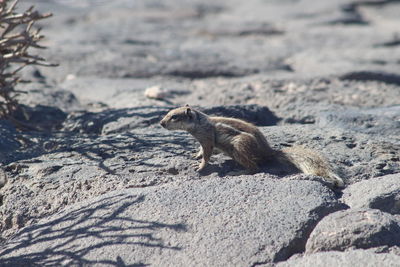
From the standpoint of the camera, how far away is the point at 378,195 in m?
3.35

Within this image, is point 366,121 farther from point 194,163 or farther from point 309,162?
point 194,163

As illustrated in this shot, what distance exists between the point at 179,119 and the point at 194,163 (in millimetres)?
629

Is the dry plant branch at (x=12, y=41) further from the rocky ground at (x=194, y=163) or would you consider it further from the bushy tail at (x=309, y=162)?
the bushy tail at (x=309, y=162)

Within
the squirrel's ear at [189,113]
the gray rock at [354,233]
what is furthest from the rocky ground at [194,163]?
the squirrel's ear at [189,113]

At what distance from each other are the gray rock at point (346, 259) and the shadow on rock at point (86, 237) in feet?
1.90

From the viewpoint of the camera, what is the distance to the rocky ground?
119 inches

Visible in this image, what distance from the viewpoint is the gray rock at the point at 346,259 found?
2.74 m

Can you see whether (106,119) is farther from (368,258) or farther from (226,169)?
(368,258)

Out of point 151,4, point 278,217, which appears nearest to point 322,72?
point 278,217

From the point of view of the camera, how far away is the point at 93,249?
10.2 ft

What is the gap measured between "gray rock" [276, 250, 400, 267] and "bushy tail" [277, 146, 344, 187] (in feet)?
2.63

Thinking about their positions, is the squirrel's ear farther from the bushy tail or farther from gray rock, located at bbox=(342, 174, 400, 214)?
gray rock, located at bbox=(342, 174, 400, 214)

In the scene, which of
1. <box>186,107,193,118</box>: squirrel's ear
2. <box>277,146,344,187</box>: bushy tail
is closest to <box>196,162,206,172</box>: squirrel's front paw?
<box>277,146,344,187</box>: bushy tail

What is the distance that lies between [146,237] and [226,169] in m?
1.09
